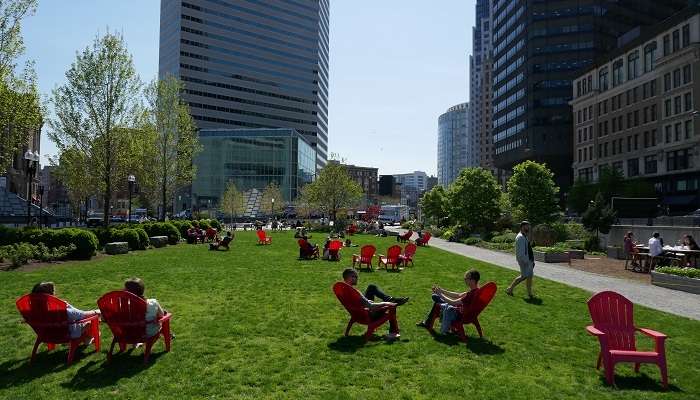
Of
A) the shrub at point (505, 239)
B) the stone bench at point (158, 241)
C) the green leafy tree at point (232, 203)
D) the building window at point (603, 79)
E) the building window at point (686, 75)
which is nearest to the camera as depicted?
the stone bench at point (158, 241)

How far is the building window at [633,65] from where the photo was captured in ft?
197

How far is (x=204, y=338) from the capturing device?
27.4 feet

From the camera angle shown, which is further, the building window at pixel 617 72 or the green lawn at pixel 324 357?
the building window at pixel 617 72

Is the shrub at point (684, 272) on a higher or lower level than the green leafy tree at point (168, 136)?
lower

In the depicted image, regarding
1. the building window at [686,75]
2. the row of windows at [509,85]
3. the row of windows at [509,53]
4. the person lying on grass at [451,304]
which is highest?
the row of windows at [509,53]

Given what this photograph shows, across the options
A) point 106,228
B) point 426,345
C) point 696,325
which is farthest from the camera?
point 106,228

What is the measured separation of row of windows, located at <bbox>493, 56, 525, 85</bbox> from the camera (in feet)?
314

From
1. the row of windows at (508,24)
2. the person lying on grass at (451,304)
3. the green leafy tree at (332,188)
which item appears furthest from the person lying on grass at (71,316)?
the row of windows at (508,24)

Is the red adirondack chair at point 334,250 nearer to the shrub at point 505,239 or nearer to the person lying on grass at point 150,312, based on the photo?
the person lying on grass at point 150,312

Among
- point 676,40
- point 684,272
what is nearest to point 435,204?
point 676,40

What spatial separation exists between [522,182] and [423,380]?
106 ft

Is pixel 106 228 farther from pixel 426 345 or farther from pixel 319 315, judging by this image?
pixel 426 345

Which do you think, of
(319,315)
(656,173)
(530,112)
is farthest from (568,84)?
(319,315)

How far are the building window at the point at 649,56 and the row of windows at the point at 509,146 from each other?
37.4m
